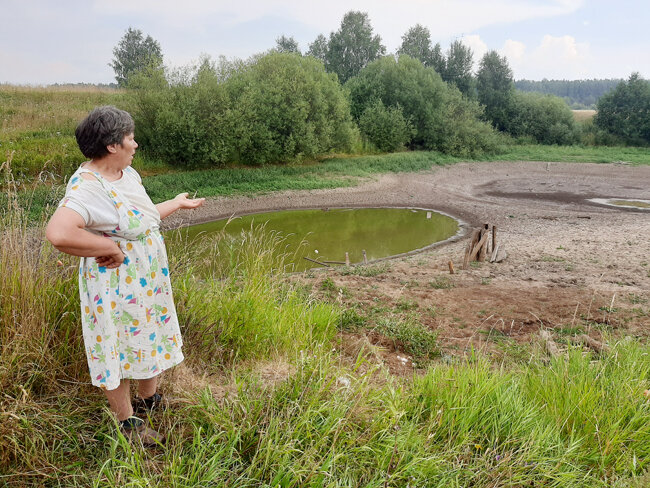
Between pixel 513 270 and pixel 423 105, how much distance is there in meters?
23.9

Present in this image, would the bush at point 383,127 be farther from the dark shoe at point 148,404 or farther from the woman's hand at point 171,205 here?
the dark shoe at point 148,404

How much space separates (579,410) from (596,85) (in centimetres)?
16332

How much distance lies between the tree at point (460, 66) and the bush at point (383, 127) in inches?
573

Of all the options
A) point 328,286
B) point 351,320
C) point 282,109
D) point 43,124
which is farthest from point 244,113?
point 351,320

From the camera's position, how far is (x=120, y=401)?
2.29 metres

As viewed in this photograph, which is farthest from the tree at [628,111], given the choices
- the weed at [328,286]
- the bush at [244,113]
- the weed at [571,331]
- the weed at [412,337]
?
the weed at [412,337]

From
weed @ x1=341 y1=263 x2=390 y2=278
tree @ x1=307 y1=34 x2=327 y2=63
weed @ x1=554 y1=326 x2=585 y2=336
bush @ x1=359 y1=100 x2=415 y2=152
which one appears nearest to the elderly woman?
weed @ x1=554 y1=326 x2=585 y2=336

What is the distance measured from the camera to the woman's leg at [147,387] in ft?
8.16

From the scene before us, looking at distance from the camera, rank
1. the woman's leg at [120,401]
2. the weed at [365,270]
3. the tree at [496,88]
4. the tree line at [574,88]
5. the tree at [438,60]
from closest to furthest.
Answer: the woman's leg at [120,401] < the weed at [365,270] < the tree at [496,88] < the tree at [438,60] < the tree line at [574,88]

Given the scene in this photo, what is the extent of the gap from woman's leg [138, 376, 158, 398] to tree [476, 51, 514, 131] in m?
39.7

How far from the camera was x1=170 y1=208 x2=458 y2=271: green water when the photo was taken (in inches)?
480

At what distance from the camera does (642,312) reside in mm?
6438

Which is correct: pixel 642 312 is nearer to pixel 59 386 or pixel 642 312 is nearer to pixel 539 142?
pixel 59 386

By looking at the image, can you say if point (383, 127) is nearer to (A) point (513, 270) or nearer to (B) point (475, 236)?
(B) point (475, 236)
